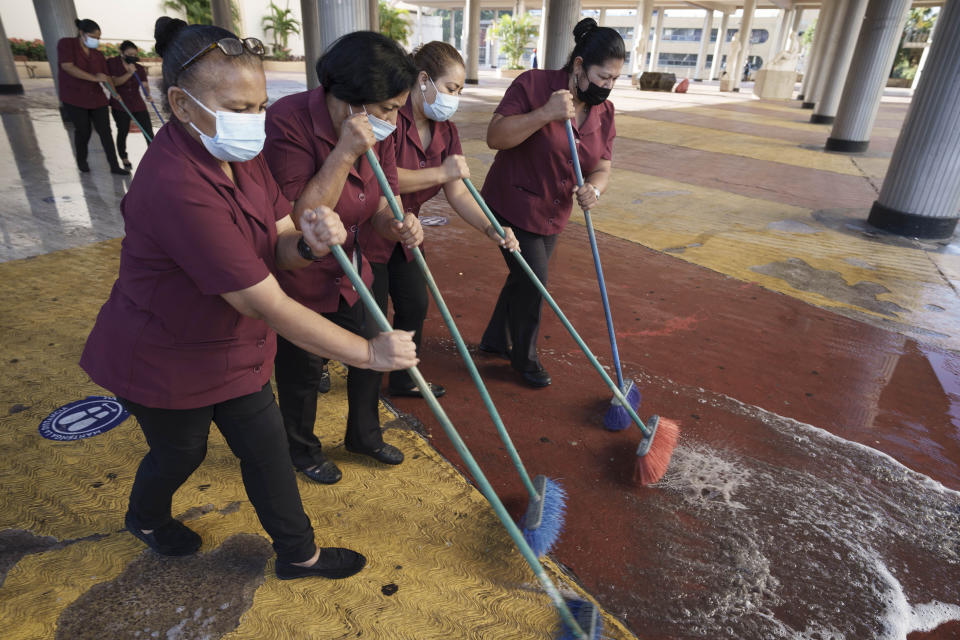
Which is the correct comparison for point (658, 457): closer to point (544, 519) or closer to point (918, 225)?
point (544, 519)

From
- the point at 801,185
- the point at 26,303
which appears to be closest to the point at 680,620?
the point at 26,303

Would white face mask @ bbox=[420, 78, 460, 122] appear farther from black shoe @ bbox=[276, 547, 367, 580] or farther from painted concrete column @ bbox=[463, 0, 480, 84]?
painted concrete column @ bbox=[463, 0, 480, 84]

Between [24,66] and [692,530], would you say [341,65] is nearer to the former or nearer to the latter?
[692,530]

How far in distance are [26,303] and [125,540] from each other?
2.70 m

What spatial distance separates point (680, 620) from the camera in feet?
6.77

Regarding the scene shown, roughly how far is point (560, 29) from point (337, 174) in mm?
13946

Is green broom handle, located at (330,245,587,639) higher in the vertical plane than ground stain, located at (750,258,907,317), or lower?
higher

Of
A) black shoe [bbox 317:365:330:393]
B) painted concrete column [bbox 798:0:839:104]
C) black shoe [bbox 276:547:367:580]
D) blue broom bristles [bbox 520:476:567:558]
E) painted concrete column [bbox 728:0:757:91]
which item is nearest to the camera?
black shoe [bbox 276:547:367:580]

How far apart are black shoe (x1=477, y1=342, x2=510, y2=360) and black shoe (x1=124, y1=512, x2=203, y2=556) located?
2.10 metres

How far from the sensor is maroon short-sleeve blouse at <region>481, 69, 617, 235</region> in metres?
3.08

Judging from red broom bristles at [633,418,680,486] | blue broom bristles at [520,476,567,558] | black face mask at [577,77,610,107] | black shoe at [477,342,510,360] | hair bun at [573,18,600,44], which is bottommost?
black shoe at [477,342,510,360]

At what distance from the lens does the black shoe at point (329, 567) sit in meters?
2.04

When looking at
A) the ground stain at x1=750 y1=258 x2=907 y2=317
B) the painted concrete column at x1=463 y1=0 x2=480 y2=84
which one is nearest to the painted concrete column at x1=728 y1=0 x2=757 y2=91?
the painted concrete column at x1=463 y1=0 x2=480 y2=84

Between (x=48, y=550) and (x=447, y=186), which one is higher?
(x=447, y=186)
